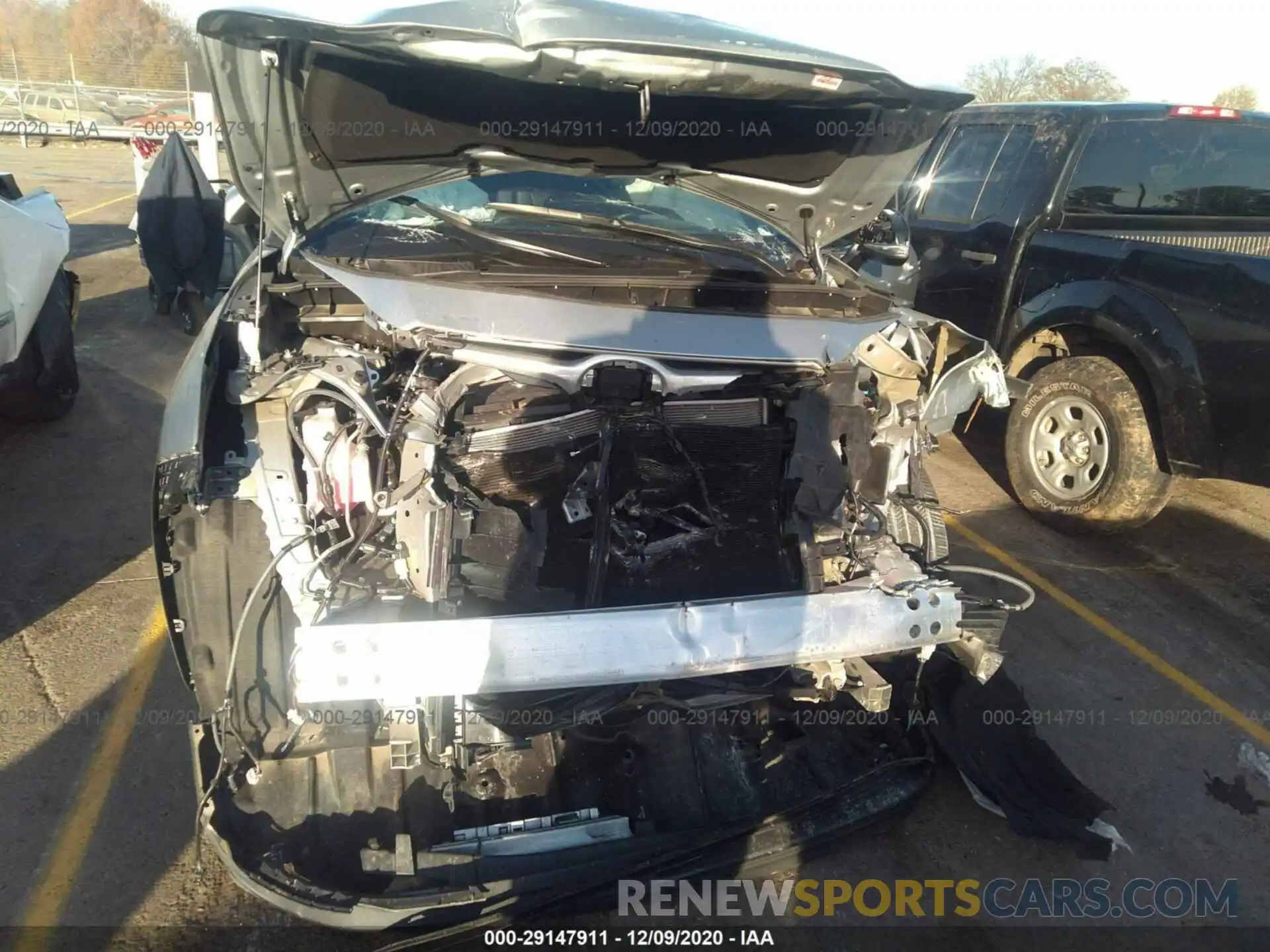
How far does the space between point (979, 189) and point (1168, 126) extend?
1017 millimetres

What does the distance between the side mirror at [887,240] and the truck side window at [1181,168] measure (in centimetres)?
170

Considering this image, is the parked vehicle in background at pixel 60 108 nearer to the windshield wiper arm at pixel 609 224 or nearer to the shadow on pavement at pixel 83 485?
the shadow on pavement at pixel 83 485

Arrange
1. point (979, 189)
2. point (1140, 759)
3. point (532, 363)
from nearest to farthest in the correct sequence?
point (532, 363) → point (1140, 759) → point (979, 189)

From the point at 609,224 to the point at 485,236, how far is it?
1.58 feet

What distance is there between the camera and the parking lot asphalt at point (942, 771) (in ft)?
8.32

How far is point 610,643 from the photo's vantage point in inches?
82.0

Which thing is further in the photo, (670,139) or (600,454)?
(670,139)

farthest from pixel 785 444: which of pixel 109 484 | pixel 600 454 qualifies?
pixel 109 484

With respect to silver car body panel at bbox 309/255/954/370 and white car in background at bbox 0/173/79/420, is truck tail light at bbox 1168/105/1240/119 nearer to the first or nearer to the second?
silver car body panel at bbox 309/255/954/370

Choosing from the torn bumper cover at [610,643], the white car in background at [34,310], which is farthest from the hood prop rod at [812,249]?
the white car in background at [34,310]

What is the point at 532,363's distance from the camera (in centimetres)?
233

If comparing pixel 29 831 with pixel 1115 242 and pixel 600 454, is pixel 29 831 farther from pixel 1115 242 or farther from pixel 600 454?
pixel 1115 242

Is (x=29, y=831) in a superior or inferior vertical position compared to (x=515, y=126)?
inferior

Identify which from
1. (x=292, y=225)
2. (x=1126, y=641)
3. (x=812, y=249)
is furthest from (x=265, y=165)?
(x=1126, y=641)
